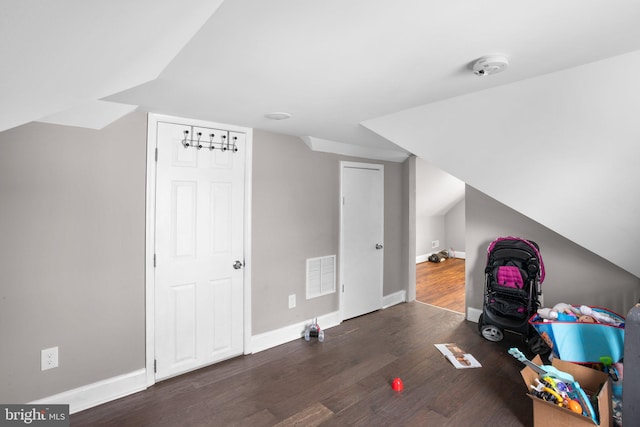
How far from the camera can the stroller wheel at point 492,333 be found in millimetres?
3346

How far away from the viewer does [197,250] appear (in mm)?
2879

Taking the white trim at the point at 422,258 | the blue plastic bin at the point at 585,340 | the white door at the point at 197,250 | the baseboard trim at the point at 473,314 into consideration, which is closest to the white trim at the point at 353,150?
the white door at the point at 197,250

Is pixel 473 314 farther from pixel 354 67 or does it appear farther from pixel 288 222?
pixel 354 67

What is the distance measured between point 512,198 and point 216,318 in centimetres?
261

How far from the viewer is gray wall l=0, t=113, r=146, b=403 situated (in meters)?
2.10

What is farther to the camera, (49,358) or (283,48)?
(49,358)

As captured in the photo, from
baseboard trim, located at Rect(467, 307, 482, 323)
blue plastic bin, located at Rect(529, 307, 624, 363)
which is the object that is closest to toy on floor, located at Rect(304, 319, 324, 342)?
baseboard trim, located at Rect(467, 307, 482, 323)

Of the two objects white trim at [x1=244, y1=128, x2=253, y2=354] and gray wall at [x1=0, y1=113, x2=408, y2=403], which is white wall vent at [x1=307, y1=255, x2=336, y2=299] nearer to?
white trim at [x1=244, y1=128, x2=253, y2=354]

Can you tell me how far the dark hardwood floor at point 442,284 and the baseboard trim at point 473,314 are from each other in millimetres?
347

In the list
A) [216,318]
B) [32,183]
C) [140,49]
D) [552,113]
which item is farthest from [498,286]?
[32,183]

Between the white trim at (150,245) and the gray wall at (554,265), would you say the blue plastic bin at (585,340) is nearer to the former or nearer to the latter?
the gray wall at (554,265)

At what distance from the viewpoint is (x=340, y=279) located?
156 inches

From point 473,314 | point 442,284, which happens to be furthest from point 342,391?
point 442,284

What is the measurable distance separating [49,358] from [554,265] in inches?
172
